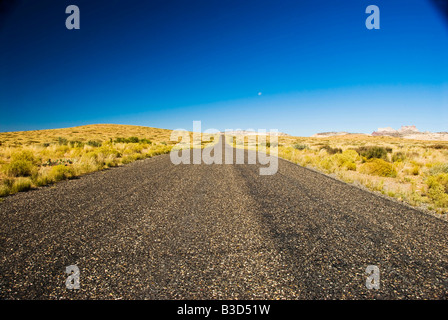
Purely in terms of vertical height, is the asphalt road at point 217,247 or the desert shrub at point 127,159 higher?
the desert shrub at point 127,159

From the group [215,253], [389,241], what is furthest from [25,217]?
[389,241]

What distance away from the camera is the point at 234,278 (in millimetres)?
2775

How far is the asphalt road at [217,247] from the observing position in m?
2.59

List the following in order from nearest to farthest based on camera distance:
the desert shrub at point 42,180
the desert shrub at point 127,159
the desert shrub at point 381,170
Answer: the desert shrub at point 42,180
the desert shrub at point 381,170
the desert shrub at point 127,159

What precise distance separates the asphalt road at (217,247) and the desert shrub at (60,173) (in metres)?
2.35

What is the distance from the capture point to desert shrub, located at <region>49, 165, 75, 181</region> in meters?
8.59

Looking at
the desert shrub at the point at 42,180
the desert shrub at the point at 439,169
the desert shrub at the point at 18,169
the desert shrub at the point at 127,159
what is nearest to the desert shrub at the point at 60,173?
the desert shrub at the point at 42,180

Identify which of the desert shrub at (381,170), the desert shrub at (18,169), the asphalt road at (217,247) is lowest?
the asphalt road at (217,247)

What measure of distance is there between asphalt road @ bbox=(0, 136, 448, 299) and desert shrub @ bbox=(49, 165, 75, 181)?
7.72 feet

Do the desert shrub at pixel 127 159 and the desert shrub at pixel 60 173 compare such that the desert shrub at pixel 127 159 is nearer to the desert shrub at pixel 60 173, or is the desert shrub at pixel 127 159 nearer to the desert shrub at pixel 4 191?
the desert shrub at pixel 60 173

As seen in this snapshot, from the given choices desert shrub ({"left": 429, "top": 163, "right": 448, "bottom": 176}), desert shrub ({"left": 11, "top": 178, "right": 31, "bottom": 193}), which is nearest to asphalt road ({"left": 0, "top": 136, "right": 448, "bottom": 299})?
desert shrub ({"left": 11, "top": 178, "right": 31, "bottom": 193})

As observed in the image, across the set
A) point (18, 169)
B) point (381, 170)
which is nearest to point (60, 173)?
point (18, 169)

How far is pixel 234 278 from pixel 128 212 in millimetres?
3466

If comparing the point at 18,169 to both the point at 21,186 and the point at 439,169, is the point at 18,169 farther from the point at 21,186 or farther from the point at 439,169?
the point at 439,169
